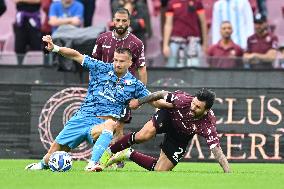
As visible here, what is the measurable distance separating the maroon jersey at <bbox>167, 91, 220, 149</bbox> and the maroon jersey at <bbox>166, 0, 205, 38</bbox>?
5.23m

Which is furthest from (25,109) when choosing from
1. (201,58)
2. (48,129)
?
(201,58)

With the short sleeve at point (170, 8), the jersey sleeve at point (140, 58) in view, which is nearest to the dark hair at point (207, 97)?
the jersey sleeve at point (140, 58)

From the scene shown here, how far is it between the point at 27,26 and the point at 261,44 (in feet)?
13.7

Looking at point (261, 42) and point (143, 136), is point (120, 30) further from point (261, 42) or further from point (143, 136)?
point (261, 42)

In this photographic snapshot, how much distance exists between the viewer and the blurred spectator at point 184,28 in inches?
782

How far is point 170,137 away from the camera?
15305 millimetres

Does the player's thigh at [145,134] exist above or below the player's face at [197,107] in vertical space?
below

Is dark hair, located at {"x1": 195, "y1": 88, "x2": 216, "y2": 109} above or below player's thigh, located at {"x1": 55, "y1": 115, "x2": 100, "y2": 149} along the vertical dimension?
above

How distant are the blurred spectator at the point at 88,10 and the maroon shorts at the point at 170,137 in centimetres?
560

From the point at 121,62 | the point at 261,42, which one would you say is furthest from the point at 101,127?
the point at 261,42

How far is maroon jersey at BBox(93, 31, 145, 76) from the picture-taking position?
15.4 m

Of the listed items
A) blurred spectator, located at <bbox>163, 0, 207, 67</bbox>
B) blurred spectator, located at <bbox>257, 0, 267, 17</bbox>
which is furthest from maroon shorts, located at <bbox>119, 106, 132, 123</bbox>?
blurred spectator, located at <bbox>257, 0, 267, 17</bbox>

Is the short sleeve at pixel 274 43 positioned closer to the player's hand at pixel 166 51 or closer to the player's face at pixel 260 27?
the player's face at pixel 260 27

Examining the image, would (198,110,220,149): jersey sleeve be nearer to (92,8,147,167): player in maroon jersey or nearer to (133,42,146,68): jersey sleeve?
(92,8,147,167): player in maroon jersey
